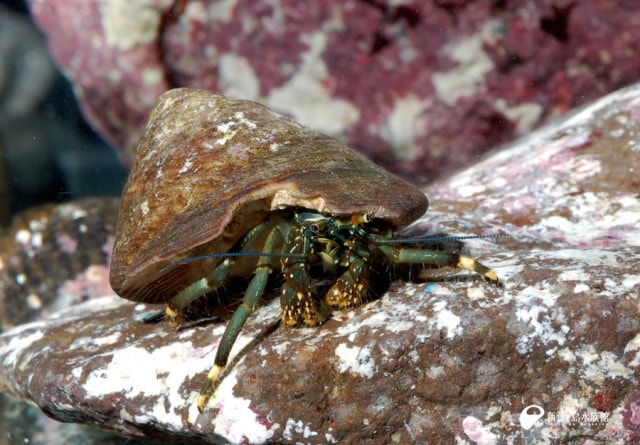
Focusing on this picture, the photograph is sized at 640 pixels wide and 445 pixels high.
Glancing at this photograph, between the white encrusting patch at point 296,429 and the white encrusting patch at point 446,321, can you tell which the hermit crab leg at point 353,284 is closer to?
the white encrusting patch at point 446,321

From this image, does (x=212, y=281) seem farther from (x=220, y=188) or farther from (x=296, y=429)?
(x=296, y=429)

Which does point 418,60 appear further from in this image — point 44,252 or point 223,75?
point 44,252

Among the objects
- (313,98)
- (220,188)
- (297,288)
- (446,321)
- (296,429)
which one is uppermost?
(313,98)

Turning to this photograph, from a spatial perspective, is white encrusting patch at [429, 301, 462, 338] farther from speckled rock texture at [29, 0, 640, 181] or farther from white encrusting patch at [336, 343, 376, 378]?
speckled rock texture at [29, 0, 640, 181]

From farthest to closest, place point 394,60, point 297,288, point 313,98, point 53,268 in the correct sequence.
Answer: point 53,268 → point 313,98 → point 394,60 → point 297,288

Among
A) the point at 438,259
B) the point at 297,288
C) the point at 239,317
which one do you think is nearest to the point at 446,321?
the point at 438,259

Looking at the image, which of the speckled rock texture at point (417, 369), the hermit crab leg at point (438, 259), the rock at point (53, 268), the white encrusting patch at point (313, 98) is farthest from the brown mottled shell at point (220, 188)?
the rock at point (53, 268)

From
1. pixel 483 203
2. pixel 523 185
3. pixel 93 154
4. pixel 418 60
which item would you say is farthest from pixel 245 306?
pixel 93 154
